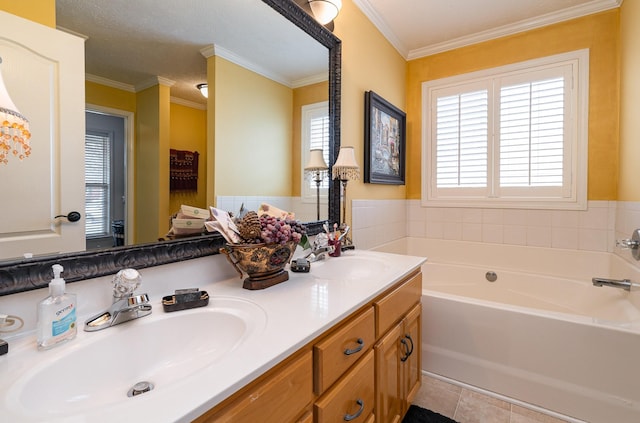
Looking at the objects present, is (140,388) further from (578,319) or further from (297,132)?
(578,319)

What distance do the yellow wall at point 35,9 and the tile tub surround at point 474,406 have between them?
2.15m

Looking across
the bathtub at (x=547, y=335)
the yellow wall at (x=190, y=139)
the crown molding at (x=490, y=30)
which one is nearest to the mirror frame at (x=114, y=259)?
the yellow wall at (x=190, y=139)

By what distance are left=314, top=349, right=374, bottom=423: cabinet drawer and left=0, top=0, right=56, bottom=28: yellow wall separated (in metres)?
1.15

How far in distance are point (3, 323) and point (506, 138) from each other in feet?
9.71

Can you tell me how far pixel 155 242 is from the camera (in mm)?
Answer: 960

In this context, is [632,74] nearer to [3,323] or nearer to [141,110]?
[141,110]

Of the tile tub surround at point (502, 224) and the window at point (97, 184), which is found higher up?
the window at point (97, 184)

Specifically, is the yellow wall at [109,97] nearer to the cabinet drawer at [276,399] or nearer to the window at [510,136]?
the cabinet drawer at [276,399]

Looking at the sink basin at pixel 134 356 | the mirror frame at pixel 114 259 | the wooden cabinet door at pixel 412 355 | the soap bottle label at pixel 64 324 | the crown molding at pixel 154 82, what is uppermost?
the crown molding at pixel 154 82

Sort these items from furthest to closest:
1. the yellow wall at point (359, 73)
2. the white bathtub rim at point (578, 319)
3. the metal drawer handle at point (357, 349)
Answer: the yellow wall at point (359, 73)
the white bathtub rim at point (578, 319)
the metal drawer handle at point (357, 349)

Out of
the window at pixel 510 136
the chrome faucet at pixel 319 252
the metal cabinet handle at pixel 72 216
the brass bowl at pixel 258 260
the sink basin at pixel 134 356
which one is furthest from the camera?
the window at pixel 510 136

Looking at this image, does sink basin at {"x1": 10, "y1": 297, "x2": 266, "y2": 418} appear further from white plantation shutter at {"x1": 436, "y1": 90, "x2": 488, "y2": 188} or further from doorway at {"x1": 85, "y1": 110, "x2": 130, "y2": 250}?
white plantation shutter at {"x1": 436, "y1": 90, "x2": 488, "y2": 188}

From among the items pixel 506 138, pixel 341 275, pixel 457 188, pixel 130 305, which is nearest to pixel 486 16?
pixel 506 138

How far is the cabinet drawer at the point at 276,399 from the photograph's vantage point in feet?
1.79
